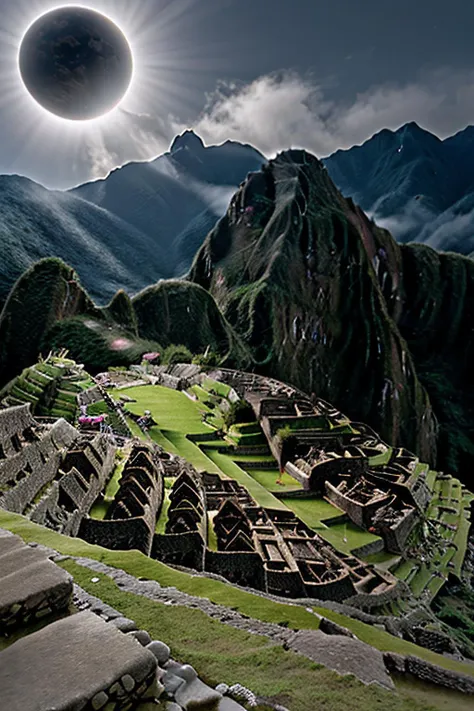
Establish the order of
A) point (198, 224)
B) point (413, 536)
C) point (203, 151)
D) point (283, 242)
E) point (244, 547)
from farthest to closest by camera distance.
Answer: point (203, 151)
point (198, 224)
point (283, 242)
point (413, 536)
point (244, 547)

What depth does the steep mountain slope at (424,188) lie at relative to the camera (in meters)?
153

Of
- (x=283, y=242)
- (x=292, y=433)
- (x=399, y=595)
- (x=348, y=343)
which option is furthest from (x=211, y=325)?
(x=399, y=595)

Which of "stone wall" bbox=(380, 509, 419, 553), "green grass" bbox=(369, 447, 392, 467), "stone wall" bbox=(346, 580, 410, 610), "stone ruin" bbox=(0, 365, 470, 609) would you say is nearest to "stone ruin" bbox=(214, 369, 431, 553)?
"stone wall" bbox=(380, 509, 419, 553)

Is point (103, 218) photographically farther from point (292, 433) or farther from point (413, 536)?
point (413, 536)

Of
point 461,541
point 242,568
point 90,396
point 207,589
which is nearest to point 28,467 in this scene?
point 207,589

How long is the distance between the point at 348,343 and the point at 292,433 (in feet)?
262

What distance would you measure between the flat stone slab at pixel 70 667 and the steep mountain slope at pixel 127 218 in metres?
90.8

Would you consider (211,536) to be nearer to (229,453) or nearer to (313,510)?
(313,510)

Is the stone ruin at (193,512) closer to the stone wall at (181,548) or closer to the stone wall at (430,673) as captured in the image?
the stone wall at (181,548)

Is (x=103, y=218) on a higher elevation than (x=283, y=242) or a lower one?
higher

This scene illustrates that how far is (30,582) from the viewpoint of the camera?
5125 mm

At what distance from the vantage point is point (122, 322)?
7106 cm

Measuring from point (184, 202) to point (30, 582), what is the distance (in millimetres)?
188088

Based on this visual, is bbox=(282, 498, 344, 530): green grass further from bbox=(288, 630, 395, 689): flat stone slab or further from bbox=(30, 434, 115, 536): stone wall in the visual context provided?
bbox=(288, 630, 395, 689): flat stone slab
